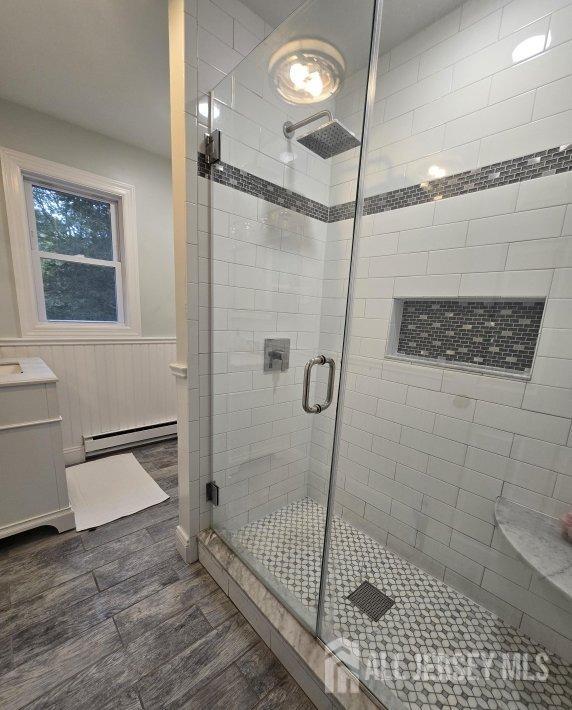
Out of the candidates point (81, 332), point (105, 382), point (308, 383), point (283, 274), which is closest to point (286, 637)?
point (308, 383)

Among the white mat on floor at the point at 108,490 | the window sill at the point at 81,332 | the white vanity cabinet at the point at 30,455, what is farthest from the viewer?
the window sill at the point at 81,332

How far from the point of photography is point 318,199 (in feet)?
5.26

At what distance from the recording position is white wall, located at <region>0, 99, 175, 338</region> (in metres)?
1.90

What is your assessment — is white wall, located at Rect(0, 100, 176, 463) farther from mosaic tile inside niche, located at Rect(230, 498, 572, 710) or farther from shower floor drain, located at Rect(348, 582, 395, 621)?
shower floor drain, located at Rect(348, 582, 395, 621)

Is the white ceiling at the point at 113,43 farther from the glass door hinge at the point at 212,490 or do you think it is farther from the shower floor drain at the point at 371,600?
the shower floor drain at the point at 371,600

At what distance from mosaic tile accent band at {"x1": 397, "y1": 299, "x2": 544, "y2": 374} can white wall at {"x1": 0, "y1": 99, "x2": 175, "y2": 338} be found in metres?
2.19

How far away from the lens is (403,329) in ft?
5.11

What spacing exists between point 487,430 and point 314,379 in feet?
2.83

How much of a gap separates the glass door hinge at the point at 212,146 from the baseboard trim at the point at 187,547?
71.6 inches

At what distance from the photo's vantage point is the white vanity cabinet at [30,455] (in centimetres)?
141

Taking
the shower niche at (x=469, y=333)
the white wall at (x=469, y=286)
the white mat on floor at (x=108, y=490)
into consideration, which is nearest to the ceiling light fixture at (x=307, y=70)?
the white wall at (x=469, y=286)

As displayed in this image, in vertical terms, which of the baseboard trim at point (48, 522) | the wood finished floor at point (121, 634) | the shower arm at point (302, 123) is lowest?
the wood finished floor at point (121, 634)

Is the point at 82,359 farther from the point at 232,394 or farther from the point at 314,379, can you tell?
the point at 314,379

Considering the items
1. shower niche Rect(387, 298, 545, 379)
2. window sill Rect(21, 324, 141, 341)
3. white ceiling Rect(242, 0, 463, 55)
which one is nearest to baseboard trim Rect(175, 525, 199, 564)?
shower niche Rect(387, 298, 545, 379)
